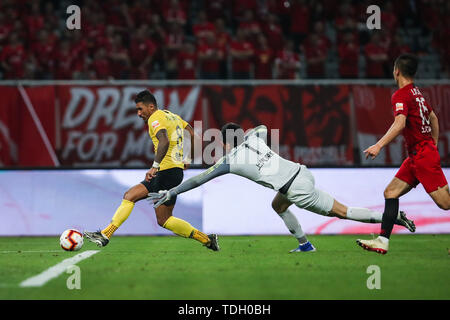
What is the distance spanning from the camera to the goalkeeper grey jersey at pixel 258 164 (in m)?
7.89

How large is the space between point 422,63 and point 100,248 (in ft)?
34.9

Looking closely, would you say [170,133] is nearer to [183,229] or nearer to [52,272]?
[183,229]

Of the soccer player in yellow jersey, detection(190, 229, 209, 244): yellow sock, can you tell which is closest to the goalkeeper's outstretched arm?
the soccer player in yellow jersey

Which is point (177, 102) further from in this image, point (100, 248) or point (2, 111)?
point (100, 248)

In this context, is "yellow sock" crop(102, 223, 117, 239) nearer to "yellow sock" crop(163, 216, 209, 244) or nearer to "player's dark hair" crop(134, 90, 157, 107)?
"yellow sock" crop(163, 216, 209, 244)

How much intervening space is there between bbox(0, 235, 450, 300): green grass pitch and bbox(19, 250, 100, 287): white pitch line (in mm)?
104

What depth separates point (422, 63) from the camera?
674 inches

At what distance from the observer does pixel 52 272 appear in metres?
6.89

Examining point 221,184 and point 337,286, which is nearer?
point 337,286

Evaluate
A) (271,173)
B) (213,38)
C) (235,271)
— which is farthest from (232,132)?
(213,38)

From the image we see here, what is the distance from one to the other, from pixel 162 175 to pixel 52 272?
2.40m

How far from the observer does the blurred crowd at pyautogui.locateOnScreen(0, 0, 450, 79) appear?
15.9 m
